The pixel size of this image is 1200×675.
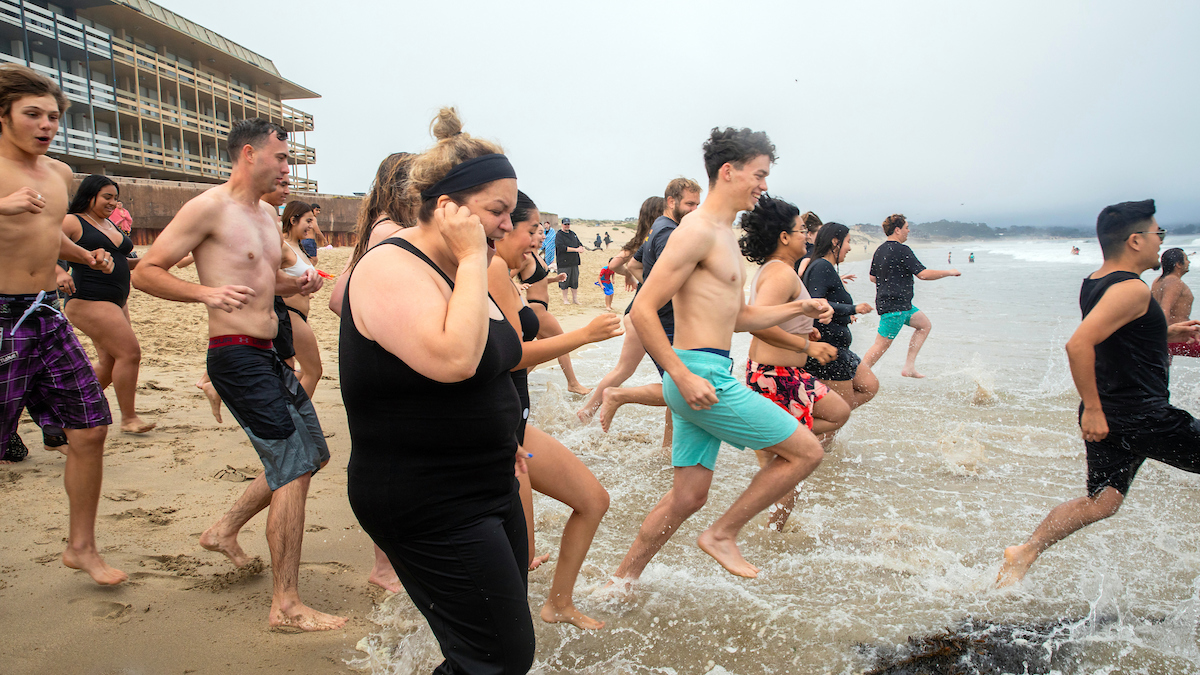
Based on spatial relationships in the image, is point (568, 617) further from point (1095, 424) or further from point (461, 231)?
point (1095, 424)

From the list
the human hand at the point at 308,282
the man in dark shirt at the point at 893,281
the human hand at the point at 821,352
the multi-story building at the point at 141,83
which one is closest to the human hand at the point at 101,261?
the human hand at the point at 308,282

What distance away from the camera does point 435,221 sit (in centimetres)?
182

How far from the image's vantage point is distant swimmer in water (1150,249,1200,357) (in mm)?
5887

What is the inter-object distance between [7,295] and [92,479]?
0.87 meters

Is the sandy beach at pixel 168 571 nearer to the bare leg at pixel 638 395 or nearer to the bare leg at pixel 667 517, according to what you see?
the bare leg at pixel 667 517

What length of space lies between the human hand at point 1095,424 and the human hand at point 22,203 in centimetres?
467

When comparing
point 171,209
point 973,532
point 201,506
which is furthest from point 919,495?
point 171,209

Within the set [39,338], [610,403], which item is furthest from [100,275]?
[610,403]

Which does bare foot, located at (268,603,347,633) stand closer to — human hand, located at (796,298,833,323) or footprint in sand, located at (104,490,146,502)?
footprint in sand, located at (104,490,146,502)

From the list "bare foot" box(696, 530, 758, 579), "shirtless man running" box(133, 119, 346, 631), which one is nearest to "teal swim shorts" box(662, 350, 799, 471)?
"bare foot" box(696, 530, 758, 579)

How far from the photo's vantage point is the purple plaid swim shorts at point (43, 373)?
3.02m

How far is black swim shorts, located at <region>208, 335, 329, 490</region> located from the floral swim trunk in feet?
8.05

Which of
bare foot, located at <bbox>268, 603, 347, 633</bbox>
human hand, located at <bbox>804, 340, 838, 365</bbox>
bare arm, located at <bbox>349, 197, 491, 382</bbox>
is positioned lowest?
bare foot, located at <bbox>268, 603, 347, 633</bbox>

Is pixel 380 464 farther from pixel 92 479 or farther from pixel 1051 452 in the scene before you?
pixel 1051 452
